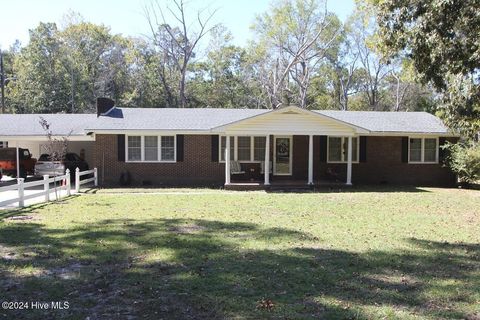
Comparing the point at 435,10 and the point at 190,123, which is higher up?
the point at 435,10

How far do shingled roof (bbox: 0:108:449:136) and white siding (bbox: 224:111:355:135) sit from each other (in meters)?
0.96

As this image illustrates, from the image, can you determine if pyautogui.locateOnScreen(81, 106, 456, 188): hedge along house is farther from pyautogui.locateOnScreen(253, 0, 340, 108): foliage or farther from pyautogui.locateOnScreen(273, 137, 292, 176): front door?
pyautogui.locateOnScreen(253, 0, 340, 108): foliage

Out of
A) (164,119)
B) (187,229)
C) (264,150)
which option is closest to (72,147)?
(164,119)

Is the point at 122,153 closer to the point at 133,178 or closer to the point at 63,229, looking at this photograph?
the point at 133,178

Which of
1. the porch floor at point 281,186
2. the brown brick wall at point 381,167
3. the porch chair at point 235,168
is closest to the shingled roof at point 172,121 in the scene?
the brown brick wall at point 381,167

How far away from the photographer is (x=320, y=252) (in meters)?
7.51

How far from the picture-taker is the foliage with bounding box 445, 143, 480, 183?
65.5ft

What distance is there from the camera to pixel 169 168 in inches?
811

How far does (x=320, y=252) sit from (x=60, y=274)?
403 centimetres

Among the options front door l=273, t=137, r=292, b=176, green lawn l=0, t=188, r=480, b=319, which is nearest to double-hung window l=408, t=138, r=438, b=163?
front door l=273, t=137, r=292, b=176

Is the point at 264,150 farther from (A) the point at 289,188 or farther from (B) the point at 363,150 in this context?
(B) the point at 363,150

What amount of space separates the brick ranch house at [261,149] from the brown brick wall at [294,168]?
0.15ft

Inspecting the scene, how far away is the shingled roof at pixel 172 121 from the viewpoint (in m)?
20.8

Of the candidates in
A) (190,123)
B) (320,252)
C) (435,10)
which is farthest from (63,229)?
(190,123)
